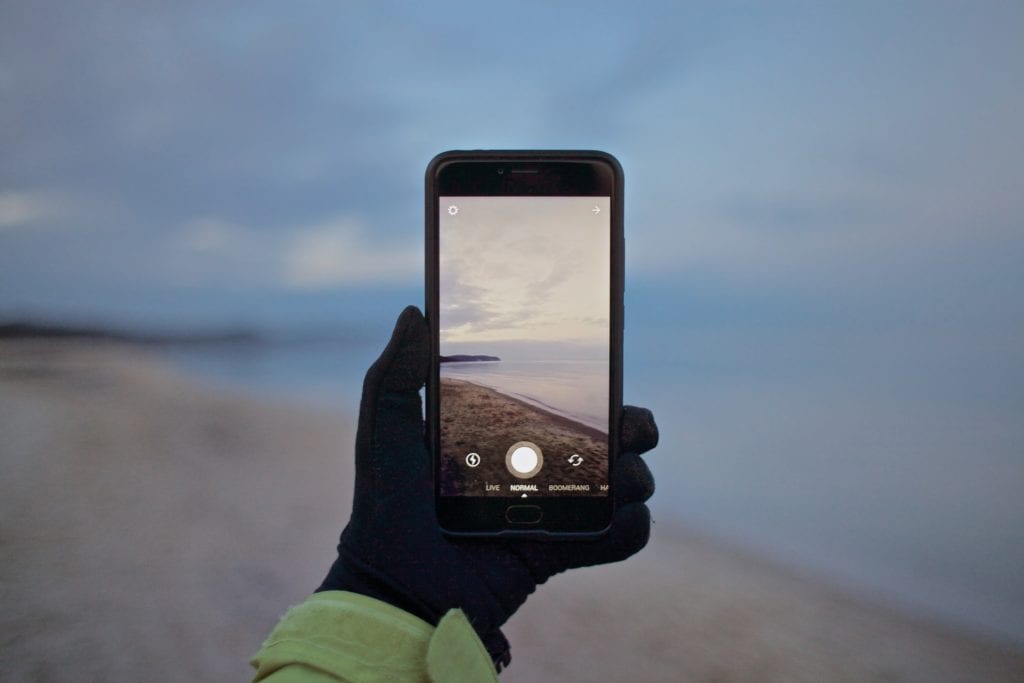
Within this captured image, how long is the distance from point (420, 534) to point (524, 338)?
46cm

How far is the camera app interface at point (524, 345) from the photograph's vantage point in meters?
1.56

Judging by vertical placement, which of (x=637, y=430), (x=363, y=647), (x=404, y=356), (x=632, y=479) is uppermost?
(x=404, y=356)

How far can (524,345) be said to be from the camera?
158 centimetres

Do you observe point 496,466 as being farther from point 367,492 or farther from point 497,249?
point 497,249

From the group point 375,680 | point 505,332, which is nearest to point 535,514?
point 505,332

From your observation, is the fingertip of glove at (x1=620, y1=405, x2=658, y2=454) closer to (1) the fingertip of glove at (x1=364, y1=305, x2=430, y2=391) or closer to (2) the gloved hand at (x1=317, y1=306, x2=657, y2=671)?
(2) the gloved hand at (x1=317, y1=306, x2=657, y2=671)

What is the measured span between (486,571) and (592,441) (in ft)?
1.19

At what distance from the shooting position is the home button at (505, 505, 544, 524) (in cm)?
159

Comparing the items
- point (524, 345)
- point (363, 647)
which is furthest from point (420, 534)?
point (524, 345)

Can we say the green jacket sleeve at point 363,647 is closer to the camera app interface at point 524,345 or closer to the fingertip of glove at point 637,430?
the camera app interface at point 524,345

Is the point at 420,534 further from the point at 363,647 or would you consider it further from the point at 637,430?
the point at 637,430

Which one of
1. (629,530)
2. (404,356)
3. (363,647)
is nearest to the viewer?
(363,647)

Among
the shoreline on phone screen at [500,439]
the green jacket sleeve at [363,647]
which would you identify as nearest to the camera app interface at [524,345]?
the shoreline on phone screen at [500,439]

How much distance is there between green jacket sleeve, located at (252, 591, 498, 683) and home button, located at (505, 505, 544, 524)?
0.31 m
